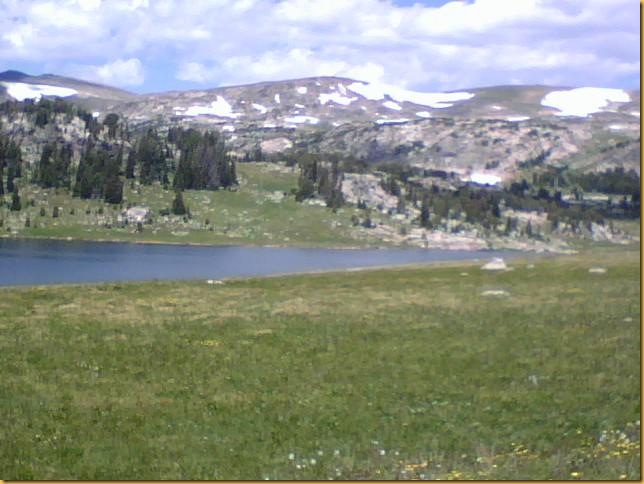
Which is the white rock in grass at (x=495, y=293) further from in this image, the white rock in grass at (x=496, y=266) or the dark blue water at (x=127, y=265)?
the dark blue water at (x=127, y=265)

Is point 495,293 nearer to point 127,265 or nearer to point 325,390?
point 325,390

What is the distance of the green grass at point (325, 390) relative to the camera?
15.3 meters

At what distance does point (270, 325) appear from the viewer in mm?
31344

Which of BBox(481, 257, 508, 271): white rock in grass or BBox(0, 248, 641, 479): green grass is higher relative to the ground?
BBox(481, 257, 508, 271): white rock in grass

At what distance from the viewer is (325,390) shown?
21.0 metres

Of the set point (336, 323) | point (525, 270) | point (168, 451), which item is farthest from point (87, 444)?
point (525, 270)

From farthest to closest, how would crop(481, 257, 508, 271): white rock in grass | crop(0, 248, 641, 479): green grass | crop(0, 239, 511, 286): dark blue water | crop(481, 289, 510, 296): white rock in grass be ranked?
1. crop(0, 239, 511, 286): dark blue water
2. crop(481, 257, 508, 271): white rock in grass
3. crop(481, 289, 510, 296): white rock in grass
4. crop(0, 248, 641, 479): green grass

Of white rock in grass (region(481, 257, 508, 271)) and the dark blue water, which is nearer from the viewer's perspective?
white rock in grass (region(481, 257, 508, 271))

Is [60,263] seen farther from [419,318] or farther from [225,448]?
[225,448]

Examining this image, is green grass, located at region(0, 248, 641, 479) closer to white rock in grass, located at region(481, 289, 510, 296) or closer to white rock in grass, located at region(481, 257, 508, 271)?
white rock in grass, located at region(481, 289, 510, 296)

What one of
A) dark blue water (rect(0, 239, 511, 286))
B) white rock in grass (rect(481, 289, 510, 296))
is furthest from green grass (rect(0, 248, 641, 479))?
dark blue water (rect(0, 239, 511, 286))

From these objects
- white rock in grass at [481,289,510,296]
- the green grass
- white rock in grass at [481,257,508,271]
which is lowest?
the green grass

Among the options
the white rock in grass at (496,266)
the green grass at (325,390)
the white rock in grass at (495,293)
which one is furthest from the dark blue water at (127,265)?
the green grass at (325,390)

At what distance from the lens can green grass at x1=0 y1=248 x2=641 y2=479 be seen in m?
15.3
